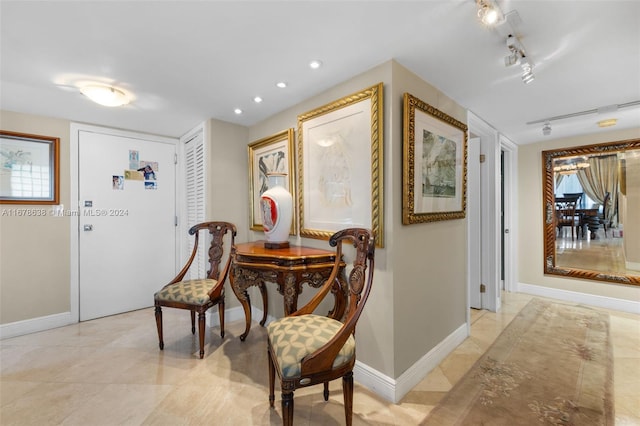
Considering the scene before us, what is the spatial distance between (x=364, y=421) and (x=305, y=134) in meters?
1.99

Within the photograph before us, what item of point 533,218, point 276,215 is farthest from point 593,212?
point 276,215

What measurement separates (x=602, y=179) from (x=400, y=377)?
352cm

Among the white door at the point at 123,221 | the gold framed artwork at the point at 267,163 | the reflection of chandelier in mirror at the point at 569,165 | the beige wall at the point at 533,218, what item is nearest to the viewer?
the gold framed artwork at the point at 267,163

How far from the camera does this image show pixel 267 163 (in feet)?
8.97

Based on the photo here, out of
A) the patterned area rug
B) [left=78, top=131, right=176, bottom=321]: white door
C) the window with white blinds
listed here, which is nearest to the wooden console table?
the patterned area rug

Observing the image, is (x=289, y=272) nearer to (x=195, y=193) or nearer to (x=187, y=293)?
(x=187, y=293)

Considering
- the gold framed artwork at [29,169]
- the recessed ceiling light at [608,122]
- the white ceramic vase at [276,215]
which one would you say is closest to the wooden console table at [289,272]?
the white ceramic vase at [276,215]

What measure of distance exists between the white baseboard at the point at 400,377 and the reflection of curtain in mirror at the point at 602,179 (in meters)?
2.82

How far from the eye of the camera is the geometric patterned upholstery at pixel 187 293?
216 cm

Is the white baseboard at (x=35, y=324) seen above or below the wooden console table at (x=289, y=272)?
below

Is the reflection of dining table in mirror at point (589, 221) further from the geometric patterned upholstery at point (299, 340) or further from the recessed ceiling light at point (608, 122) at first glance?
the geometric patterned upholstery at point (299, 340)

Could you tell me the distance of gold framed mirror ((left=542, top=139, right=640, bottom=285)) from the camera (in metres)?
3.07

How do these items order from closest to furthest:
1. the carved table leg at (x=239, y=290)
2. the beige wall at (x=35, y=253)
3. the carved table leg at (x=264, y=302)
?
the carved table leg at (x=239, y=290)
the beige wall at (x=35, y=253)
the carved table leg at (x=264, y=302)

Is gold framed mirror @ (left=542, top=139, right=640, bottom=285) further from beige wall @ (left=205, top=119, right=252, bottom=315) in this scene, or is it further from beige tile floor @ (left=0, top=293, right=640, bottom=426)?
beige wall @ (left=205, top=119, right=252, bottom=315)
